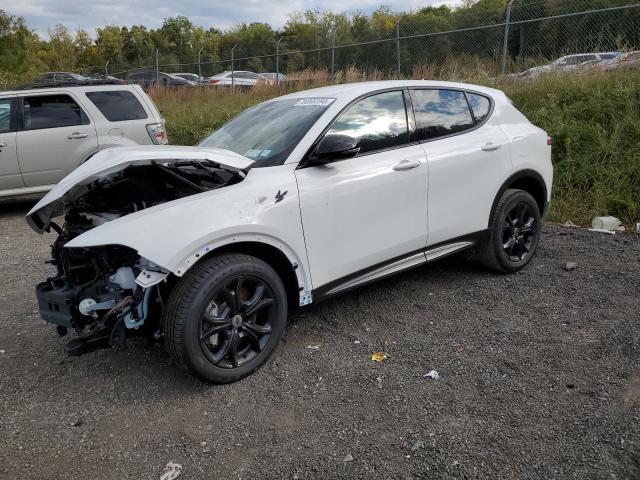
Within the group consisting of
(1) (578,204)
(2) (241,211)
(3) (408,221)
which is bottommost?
(1) (578,204)

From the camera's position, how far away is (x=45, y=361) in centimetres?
391

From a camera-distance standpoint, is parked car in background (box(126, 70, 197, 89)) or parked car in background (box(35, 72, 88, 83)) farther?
parked car in background (box(126, 70, 197, 89))

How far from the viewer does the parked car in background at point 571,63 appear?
9.64 m

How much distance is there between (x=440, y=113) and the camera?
461cm

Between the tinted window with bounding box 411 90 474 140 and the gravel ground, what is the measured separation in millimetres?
1351

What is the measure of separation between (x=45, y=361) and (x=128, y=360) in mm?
574

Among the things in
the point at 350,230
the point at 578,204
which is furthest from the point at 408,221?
the point at 578,204

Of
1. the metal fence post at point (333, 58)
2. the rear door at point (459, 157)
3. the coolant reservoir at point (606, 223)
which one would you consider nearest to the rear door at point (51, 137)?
the rear door at point (459, 157)

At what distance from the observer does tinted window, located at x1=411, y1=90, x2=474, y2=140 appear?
444cm

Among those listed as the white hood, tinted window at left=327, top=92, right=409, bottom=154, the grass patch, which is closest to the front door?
tinted window at left=327, top=92, right=409, bottom=154

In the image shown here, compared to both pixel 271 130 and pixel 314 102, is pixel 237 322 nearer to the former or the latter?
pixel 271 130

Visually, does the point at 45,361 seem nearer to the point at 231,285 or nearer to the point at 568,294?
the point at 231,285

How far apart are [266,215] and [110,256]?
95 cm

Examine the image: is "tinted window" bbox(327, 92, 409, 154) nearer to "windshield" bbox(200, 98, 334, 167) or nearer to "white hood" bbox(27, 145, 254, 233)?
"windshield" bbox(200, 98, 334, 167)
